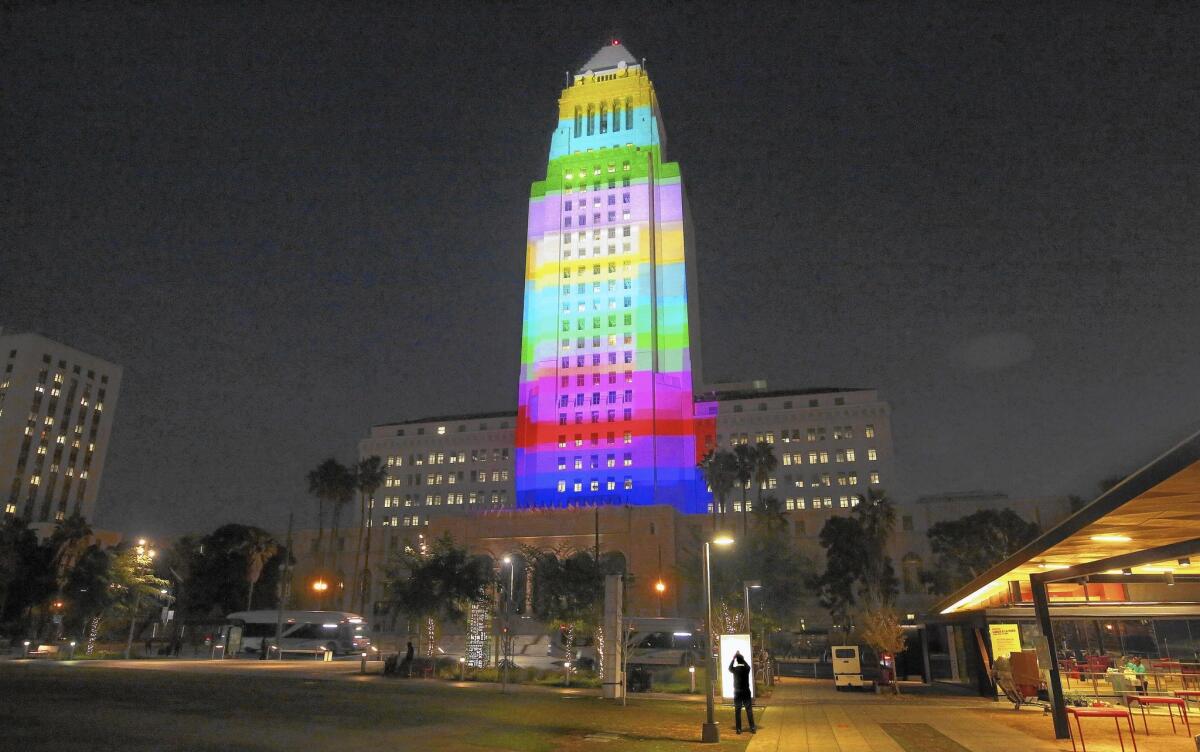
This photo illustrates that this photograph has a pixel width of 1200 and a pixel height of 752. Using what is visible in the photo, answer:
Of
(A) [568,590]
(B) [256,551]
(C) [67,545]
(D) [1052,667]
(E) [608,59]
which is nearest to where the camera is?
(D) [1052,667]

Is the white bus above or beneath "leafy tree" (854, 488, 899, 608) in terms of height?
beneath

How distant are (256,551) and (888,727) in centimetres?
7250

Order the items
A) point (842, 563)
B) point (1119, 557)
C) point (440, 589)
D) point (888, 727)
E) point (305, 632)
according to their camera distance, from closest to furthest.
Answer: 1. point (1119, 557)
2. point (888, 727)
3. point (440, 589)
4. point (305, 632)
5. point (842, 563)

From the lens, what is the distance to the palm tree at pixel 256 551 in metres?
77.3

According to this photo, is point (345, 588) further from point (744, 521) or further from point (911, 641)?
point (911, 641)

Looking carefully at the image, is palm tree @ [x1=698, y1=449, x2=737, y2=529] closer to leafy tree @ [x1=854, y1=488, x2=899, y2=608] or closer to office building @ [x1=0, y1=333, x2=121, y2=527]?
leafy tree @ [x1=854, y1=488, x2=899, y2=608]

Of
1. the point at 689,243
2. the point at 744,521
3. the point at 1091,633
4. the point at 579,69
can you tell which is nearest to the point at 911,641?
the point at 1091,633

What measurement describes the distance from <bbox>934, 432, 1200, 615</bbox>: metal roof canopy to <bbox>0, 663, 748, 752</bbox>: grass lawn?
786 centimetres

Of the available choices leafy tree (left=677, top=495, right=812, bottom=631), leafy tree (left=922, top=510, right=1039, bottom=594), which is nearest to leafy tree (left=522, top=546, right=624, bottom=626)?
leafy tree (left=677, top=495, right=812, bottom=631)

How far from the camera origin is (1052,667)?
1719 cm

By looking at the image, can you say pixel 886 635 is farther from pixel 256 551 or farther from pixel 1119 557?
pixel 256 551

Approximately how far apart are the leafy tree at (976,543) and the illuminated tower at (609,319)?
Answer: 29.2 m

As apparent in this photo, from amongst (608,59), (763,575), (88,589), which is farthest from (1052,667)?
(608,59)

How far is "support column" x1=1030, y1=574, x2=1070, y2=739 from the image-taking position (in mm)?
17000
